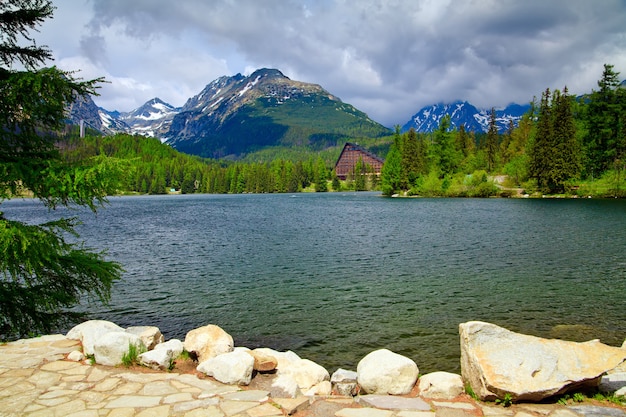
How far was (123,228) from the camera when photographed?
5022 cm

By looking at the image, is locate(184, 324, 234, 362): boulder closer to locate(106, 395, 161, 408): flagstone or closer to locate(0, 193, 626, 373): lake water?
locate(106, 395, 161, 408): flagstone

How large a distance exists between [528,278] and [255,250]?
19960 millimetres

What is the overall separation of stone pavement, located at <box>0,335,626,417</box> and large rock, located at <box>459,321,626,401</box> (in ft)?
0.98

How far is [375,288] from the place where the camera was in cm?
2025

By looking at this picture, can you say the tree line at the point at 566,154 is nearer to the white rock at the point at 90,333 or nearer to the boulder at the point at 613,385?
the boulder at the point at 613,385

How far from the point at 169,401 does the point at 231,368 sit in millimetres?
1671

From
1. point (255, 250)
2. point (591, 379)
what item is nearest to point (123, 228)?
point (255, 250)

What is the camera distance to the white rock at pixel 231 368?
26.2ft

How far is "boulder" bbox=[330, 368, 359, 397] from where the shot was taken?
27.3 feet

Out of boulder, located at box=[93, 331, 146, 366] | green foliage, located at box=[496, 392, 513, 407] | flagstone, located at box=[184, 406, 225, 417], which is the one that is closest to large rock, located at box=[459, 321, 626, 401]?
green foliage, located at box=[496, 392, 513, 407]

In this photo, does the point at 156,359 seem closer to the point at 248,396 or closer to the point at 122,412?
the point at 122,412

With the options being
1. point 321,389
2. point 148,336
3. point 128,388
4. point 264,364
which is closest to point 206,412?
point 128,388

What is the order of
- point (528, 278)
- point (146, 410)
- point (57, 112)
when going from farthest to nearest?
point (528, 278), point (57, 112), point (146, 410)

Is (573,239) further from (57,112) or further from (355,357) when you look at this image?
(57,112)
